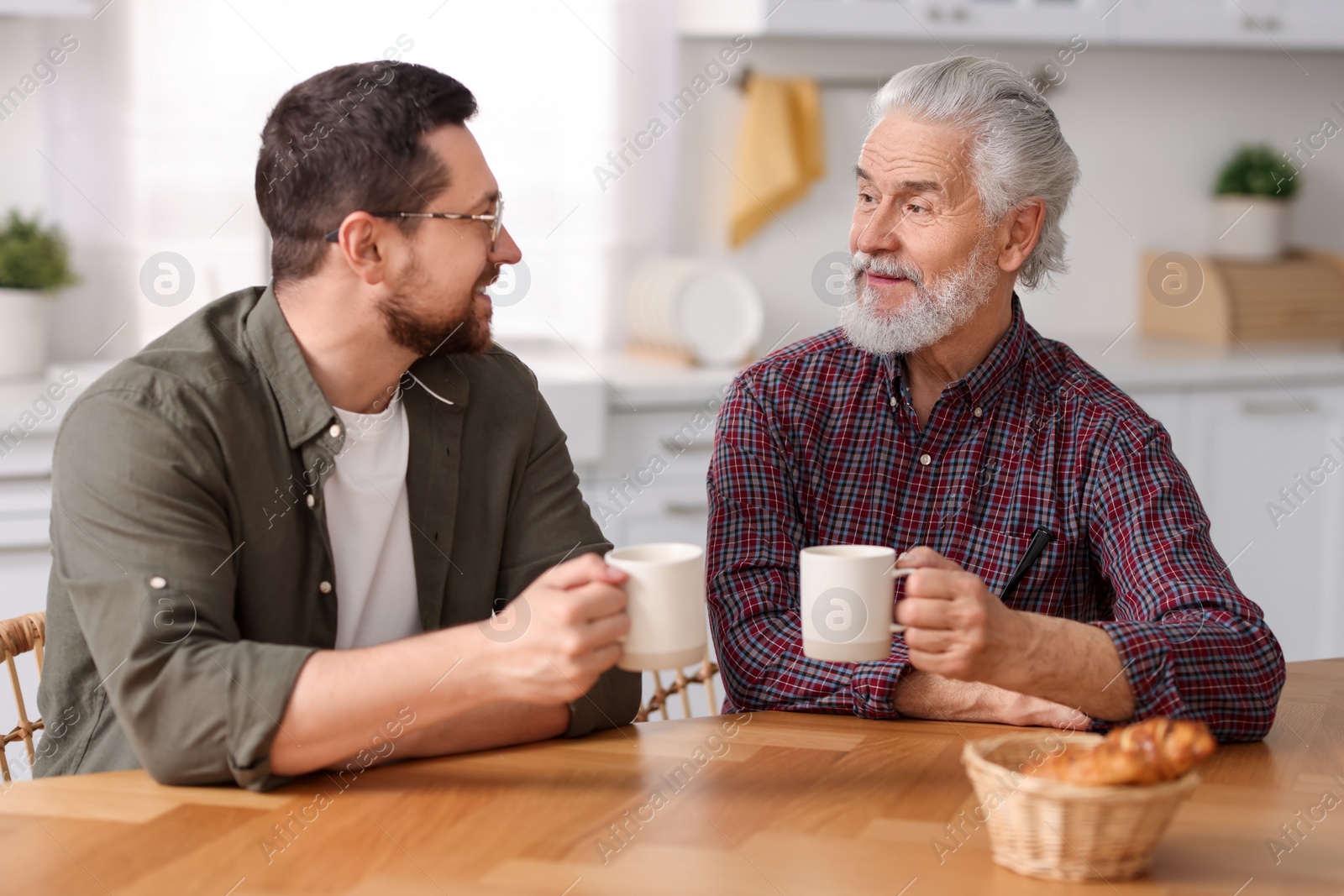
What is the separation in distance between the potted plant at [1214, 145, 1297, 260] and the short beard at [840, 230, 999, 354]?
2579 mm

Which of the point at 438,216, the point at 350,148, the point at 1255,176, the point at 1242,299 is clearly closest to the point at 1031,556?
the point at 438,216

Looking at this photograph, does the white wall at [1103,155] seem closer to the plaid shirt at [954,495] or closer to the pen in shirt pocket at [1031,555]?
the plaid shirt at [954,495]

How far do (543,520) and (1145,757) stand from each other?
801mm

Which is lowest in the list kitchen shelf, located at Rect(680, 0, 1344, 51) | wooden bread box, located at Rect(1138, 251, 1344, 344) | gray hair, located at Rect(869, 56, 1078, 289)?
wooden bread box, located at Rect(1138, 251, 1344, 344)

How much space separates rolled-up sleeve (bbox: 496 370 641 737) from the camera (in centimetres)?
168

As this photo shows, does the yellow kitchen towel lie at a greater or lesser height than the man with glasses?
greater

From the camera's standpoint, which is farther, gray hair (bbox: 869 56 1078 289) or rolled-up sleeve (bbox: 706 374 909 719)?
gray hair (bbox: 869 56 1078 289)

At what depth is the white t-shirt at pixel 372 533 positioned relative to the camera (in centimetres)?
161

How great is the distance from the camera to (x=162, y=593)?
1.31 metres

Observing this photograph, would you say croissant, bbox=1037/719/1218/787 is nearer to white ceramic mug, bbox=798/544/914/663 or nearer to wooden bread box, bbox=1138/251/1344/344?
white ceramic mug, bbox=798/544/914/663

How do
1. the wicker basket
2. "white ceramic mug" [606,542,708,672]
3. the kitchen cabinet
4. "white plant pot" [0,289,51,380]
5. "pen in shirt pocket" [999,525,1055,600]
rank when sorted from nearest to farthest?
the wicker basket → "white ceramic mug" [606,542,708,672] → "pen in shirt pocket" [999,525,1055,600] → "white plant pot" [0,289,51,380] → the kitchen cabinet

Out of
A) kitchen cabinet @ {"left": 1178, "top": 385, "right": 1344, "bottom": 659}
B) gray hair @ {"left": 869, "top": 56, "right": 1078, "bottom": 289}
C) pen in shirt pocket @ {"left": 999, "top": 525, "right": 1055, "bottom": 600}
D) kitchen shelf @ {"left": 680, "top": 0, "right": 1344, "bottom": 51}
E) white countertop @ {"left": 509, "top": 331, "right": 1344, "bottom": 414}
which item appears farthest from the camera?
kitchen cabinet @ {"left": 1178, "top": 385, "right": 1344, "bottom": 659}

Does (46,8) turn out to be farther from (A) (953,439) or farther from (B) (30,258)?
(A) (953,439)

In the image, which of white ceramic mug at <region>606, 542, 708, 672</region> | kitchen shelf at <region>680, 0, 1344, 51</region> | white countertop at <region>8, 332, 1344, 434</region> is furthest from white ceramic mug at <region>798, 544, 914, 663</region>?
kitchen shelf at <region>680, 0, 1344, 51</region>
